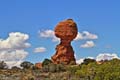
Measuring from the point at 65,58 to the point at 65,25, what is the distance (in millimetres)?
7950

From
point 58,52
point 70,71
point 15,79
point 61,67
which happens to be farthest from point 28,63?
point 15,79

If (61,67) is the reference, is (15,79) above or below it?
below

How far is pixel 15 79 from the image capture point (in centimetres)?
7069

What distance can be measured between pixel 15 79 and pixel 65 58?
41846mm

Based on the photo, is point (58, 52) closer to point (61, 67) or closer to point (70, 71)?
point (61, 67)

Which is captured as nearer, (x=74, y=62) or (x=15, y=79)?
(x=15, y=79)

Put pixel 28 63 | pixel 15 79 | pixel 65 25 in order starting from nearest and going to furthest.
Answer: pixel 15 79 → pixel 65 25 → pixel 28 63

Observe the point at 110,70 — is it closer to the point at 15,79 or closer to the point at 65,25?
the point at 15,79

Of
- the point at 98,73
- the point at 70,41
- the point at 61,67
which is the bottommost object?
the point at 98,73

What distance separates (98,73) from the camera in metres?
66.3

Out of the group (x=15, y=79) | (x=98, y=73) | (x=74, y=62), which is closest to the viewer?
(x=98, y=73)

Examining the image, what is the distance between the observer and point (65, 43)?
4400 inches

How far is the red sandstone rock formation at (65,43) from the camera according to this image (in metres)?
111

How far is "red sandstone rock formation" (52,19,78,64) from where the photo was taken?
111m
